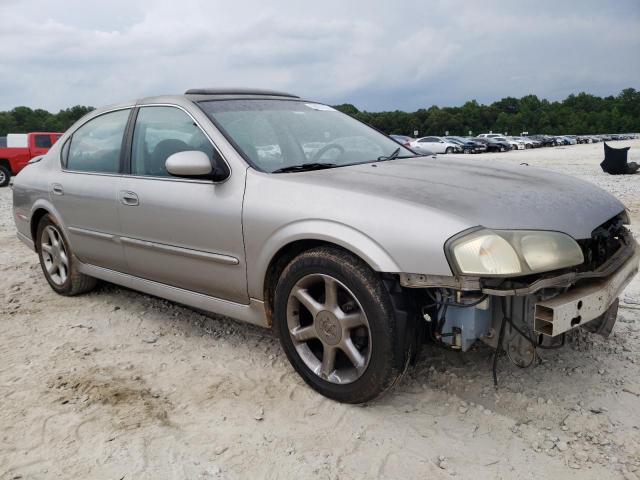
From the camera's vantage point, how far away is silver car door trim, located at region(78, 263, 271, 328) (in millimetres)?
3070

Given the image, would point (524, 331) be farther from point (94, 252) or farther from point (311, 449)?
point (94, 252)

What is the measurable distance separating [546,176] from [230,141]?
183cm

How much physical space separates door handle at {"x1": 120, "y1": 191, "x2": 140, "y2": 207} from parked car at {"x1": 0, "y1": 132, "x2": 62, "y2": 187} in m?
14.4

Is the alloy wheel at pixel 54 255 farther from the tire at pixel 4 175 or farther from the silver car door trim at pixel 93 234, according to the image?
the tire at pixel 4 175

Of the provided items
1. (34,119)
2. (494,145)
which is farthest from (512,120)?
(34,119)

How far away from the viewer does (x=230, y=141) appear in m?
3.16

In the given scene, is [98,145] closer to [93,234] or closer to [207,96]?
[93,234]

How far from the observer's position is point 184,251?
129 inches

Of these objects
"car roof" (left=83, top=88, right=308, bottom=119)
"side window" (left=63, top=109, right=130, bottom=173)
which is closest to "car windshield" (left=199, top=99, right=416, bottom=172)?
"car roof" (left=83, top=88, right=308, bottom=119)

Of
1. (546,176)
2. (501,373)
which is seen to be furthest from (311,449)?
(546,176)

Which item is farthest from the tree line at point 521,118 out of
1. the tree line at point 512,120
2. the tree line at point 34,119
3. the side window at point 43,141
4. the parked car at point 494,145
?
the side window at point 43,141

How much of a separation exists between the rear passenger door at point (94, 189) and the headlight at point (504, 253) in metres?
2.45

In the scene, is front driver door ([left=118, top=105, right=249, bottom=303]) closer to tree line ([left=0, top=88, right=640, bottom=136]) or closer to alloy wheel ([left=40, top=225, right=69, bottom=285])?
alloy wheel ([left=40, top=225, right=69, bottom=285])

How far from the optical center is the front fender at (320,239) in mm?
2451
